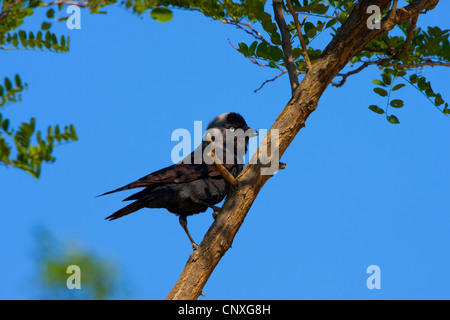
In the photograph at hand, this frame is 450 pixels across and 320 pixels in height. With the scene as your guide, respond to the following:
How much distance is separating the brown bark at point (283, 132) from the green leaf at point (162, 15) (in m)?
1.92

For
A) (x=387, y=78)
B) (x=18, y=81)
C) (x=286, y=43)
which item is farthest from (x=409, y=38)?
(x=18, y=81)

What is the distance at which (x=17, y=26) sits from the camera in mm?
3566

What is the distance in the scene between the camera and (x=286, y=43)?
5.00 m

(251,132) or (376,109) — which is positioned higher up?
(251,132)

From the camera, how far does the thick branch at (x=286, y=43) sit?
4.96 metres

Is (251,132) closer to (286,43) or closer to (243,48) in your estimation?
(243,48)

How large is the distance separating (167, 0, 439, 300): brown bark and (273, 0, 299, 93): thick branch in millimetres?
194

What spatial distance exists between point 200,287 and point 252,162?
1.28 meters

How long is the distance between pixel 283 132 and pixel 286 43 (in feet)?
2.98

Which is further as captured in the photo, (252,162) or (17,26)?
(252,162)

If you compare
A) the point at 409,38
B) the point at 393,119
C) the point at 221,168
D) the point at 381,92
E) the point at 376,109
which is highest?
the point at 409,38

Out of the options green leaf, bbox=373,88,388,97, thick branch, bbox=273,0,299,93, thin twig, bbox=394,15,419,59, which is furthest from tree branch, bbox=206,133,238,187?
thin twig, bbox=394,15,419,59
